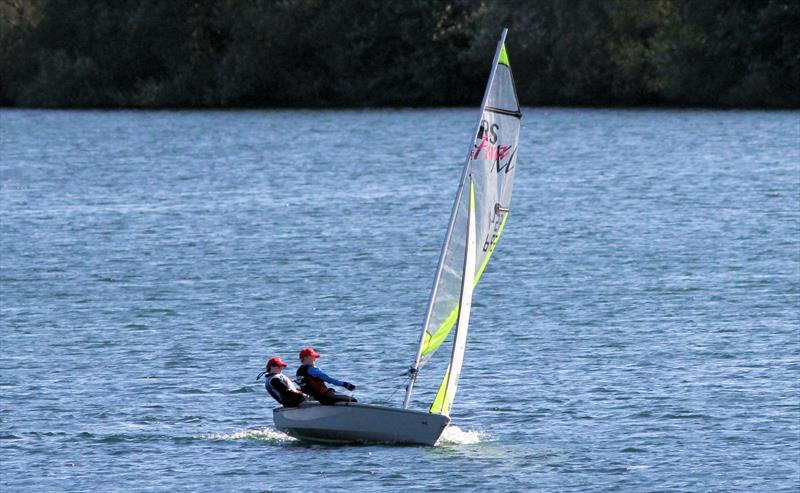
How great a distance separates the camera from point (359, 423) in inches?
1063

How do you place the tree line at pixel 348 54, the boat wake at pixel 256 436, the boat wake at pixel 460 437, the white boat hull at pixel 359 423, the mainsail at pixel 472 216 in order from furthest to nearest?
the tree line at pixel 348 54 < the boat wake at pixel 256 436 < the boat wake at pixel 460 437 < the mainsail at pixel 472 216 < the white boat hull at pixel 359 423

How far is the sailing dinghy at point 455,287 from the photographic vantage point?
26719mm

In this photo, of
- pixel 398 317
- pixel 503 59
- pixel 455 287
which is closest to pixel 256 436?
pixel 455 287

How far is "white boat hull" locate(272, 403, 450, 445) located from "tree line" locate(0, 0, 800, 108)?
3061 inches

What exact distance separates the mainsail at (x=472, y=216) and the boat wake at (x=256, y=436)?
292 centimetres

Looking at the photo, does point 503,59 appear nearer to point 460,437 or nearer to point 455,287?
point 455,287

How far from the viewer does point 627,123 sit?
10006 centimetres

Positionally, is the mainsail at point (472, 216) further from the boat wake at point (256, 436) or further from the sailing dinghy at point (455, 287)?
the boat wake at point (256, 436)

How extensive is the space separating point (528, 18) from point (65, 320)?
71207mm

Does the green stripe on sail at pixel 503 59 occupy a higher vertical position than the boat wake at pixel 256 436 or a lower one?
higher

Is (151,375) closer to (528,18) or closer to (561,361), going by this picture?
(561,361)

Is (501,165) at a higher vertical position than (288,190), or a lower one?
higher

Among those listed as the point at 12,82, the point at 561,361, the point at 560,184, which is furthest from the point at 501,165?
the point at 12,82

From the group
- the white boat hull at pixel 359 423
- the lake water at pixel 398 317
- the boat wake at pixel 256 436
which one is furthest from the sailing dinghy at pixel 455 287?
the boat wake at pixel 256 436
